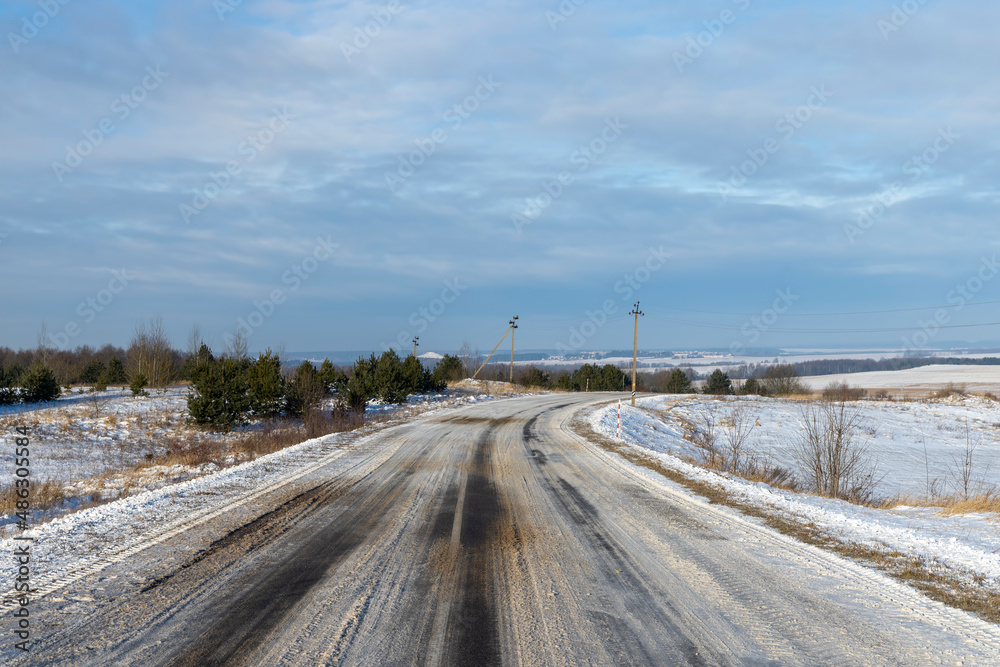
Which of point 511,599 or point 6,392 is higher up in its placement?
point 6,392

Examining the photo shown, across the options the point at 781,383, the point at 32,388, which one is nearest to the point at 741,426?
the point at 32,388

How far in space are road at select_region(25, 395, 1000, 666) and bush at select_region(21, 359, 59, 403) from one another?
34.7 m

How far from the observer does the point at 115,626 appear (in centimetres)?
427

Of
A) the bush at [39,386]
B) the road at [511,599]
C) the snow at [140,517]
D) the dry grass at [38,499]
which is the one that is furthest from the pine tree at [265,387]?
the road at [511,599]

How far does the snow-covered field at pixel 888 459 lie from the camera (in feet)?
23.7

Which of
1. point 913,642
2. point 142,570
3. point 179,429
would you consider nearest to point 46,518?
point 142,570

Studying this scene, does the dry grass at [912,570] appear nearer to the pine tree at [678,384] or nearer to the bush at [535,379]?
the bush at [535,379]

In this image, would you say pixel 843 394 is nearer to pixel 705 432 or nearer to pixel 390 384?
pixel 705 432

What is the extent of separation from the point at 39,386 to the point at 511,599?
40.0 m

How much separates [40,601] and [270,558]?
193cm

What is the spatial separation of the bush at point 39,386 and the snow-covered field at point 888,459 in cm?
3279

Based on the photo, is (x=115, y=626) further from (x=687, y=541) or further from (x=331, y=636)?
(x=687, y=541)

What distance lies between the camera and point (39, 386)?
33.9 meters

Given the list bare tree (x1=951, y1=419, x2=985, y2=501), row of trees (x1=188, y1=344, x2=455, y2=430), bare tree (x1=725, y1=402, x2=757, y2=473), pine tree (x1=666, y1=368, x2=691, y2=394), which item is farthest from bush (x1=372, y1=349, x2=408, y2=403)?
A: pine tree (x1=666, y1=368, x2=691, y2=394)
